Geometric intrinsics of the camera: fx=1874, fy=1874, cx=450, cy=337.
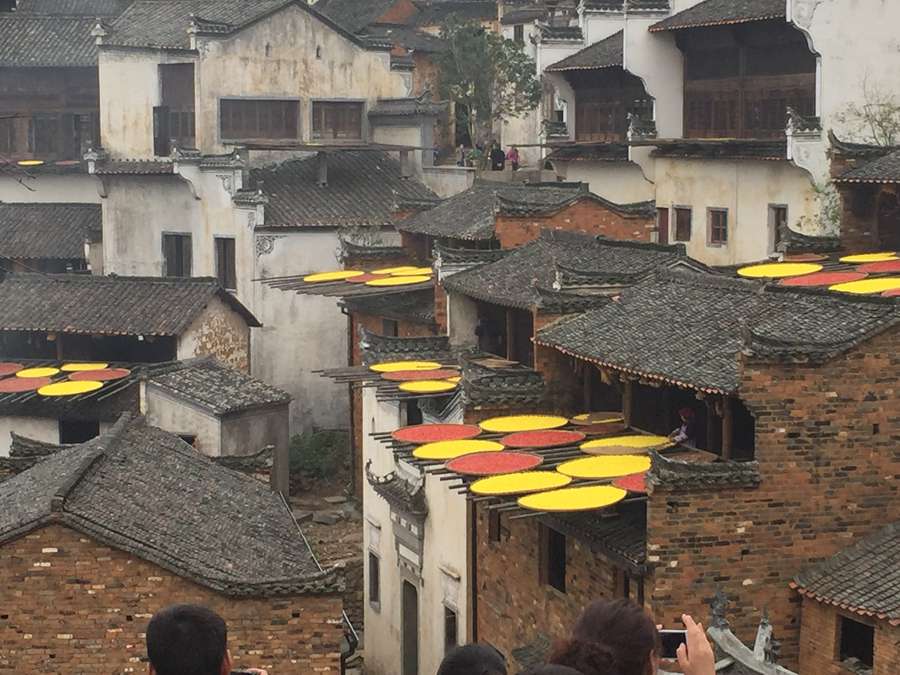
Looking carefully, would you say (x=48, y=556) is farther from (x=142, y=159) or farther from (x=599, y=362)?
(x=142, y=159)

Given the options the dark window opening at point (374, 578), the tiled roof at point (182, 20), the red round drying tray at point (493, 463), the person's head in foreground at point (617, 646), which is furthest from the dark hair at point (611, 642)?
the tiled roof at point (182, 20)

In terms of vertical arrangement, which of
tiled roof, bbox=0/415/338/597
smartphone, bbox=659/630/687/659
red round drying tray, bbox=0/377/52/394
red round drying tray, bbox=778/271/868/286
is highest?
red round drying tray, bbox=778/271/868/286

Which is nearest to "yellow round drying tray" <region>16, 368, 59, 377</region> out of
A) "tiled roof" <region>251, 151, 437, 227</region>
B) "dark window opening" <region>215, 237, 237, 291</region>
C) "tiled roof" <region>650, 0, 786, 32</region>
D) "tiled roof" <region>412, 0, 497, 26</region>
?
"dark window opening" <region>215, 237, 237, 291</region>

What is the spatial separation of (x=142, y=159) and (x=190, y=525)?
99.2 feet

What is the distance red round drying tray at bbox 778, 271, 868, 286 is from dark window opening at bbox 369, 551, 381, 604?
852 cm

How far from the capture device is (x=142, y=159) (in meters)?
49.8

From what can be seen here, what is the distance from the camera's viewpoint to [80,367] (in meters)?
39.5

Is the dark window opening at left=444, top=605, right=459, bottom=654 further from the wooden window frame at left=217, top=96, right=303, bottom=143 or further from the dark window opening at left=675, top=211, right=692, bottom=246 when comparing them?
the wooden window frame at left=217, top=96, right=303, bottom=143

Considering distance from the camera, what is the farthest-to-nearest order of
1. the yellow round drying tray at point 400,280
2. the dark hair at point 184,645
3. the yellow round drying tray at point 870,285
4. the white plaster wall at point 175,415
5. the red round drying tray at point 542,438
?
1. the yellow round drying tray at point 400,280
2. the white plaster wall at point 175,415
3. the yellow round drying tray at point 870,285
4. the red round drying tray at point 542,438
5. the dark hair at point 184,645

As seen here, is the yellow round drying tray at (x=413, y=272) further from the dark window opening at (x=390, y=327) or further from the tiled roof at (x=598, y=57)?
the tiled roof at (x=598, y=57)

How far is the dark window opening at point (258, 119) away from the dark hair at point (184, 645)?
40.7 m

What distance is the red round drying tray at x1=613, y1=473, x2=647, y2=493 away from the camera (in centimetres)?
2120

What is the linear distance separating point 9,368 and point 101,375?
2589 millimetres

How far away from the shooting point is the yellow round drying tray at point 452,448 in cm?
2411
